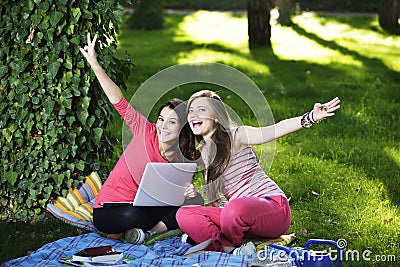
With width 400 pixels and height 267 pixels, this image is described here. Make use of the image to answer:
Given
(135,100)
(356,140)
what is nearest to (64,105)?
(135,100)

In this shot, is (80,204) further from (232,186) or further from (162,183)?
(232,186)

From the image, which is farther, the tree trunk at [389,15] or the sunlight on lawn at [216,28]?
the tree trunk at [389,15]

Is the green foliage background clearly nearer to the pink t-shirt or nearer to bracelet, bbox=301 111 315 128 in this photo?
the pink t-shirt

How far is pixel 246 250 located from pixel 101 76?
1238mm

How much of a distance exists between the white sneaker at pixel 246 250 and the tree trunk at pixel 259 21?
6.68m

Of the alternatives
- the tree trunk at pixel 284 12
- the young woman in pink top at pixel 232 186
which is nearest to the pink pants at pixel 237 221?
the young woman in pink top at pixel 232 186

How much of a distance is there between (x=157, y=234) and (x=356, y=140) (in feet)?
8.61

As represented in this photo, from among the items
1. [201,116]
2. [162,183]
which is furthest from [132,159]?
[201,116]

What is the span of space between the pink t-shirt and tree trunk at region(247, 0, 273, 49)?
20.3 ft

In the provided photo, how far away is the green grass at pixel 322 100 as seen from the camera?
446 centimetres

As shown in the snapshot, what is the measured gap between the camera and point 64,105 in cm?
436

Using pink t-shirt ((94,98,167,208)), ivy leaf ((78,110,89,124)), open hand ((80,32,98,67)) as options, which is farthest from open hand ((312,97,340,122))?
ivy leaf ((78,110,89,124))

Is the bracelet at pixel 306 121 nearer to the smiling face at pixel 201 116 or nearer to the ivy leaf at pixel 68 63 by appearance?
the smiling face at pixel 201 116

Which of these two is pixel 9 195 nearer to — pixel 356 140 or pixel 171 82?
pixel 171 82
